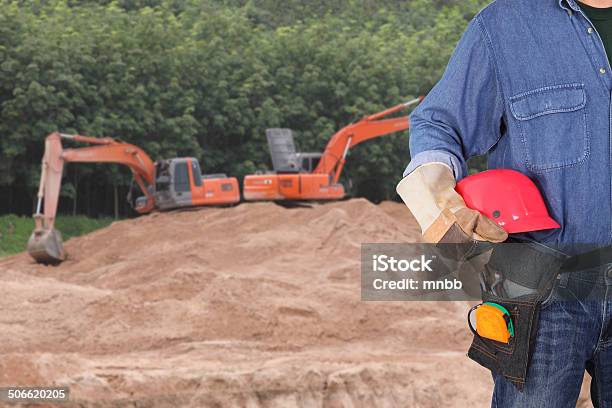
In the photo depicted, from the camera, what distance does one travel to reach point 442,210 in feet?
5.72

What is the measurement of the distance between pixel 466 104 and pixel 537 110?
144mm

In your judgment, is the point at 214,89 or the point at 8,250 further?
the point at 214,89

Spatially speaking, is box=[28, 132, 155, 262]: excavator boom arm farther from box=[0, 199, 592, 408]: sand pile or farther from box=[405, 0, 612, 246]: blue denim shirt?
box=[405, 0, 612, 246]: blue denim shirt

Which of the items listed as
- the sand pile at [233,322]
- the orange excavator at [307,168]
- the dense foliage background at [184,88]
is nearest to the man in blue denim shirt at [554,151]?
the sand pile at [233,322]

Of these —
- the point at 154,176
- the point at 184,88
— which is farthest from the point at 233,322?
the point at 184,88

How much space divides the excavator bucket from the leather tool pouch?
657 inches

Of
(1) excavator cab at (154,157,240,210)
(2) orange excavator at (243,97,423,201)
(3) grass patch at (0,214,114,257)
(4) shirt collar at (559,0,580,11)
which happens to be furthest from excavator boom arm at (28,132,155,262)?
(4) shirt collar at (559,0,580,11)

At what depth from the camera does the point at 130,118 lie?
91.9ft

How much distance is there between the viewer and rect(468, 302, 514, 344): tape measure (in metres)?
1.84

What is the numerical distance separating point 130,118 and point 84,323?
16.2 metres

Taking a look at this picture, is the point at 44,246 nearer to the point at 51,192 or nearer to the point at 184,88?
the point at 51,192

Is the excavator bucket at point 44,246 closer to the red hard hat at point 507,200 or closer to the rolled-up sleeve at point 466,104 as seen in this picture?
the rolled-up sleeve at point 466,104

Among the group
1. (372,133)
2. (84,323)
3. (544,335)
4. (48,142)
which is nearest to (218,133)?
(372,133)

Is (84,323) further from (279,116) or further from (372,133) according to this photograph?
(279,116)
